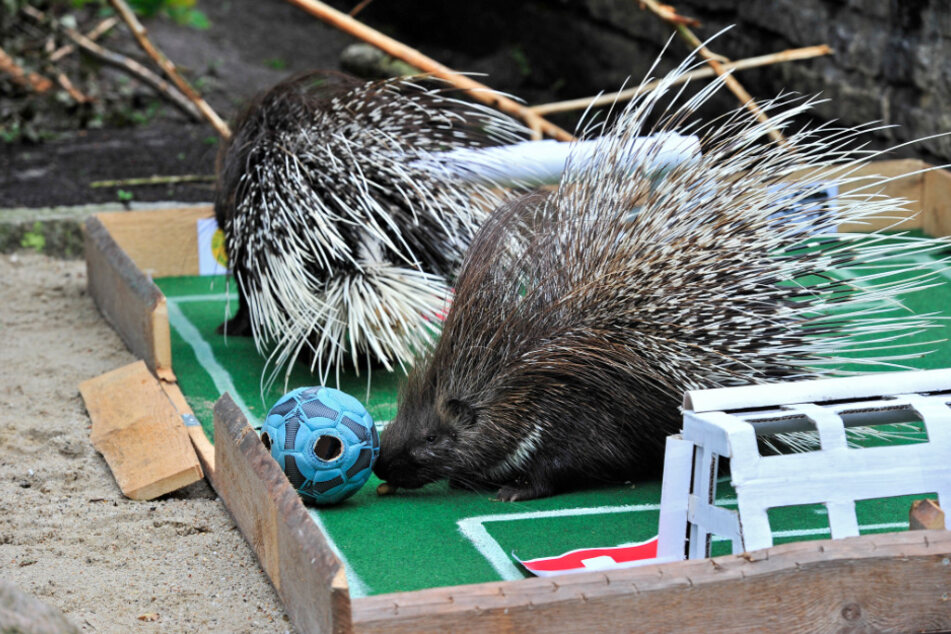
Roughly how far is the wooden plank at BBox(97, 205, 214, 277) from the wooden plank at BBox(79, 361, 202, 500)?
4.84 feet

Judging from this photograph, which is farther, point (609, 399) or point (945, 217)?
point (945, 217)

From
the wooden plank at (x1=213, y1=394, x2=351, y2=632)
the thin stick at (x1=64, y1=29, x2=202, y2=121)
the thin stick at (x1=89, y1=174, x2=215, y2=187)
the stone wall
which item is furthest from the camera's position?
the thin stick at (x1=64, y1=29, x2=202, y2=121)

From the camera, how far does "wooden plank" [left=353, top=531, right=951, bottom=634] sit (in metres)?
1.80

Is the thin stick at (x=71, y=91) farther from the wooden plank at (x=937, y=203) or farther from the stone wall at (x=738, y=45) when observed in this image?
the wooden plank at (x=937, y=203)

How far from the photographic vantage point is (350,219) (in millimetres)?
3727

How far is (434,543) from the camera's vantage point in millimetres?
2660

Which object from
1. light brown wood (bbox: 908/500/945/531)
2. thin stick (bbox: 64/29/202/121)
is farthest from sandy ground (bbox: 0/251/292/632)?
thin stick (bbox: 64/29/202/121)

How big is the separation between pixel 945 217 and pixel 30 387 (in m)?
4.09

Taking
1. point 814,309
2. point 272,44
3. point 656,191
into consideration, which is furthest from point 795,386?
point 272,44

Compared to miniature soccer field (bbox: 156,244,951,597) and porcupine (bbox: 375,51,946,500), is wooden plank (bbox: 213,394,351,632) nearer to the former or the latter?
miniature soccer field (bbox: 156,244,951,597)

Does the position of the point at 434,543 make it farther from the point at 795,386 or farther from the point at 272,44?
the point at 272,44

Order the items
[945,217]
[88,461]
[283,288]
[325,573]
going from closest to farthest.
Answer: [325,573] → [88,461] → [283,288] → [945,217]

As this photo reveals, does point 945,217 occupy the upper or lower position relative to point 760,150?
lower

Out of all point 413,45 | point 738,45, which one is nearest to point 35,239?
point 738,45
